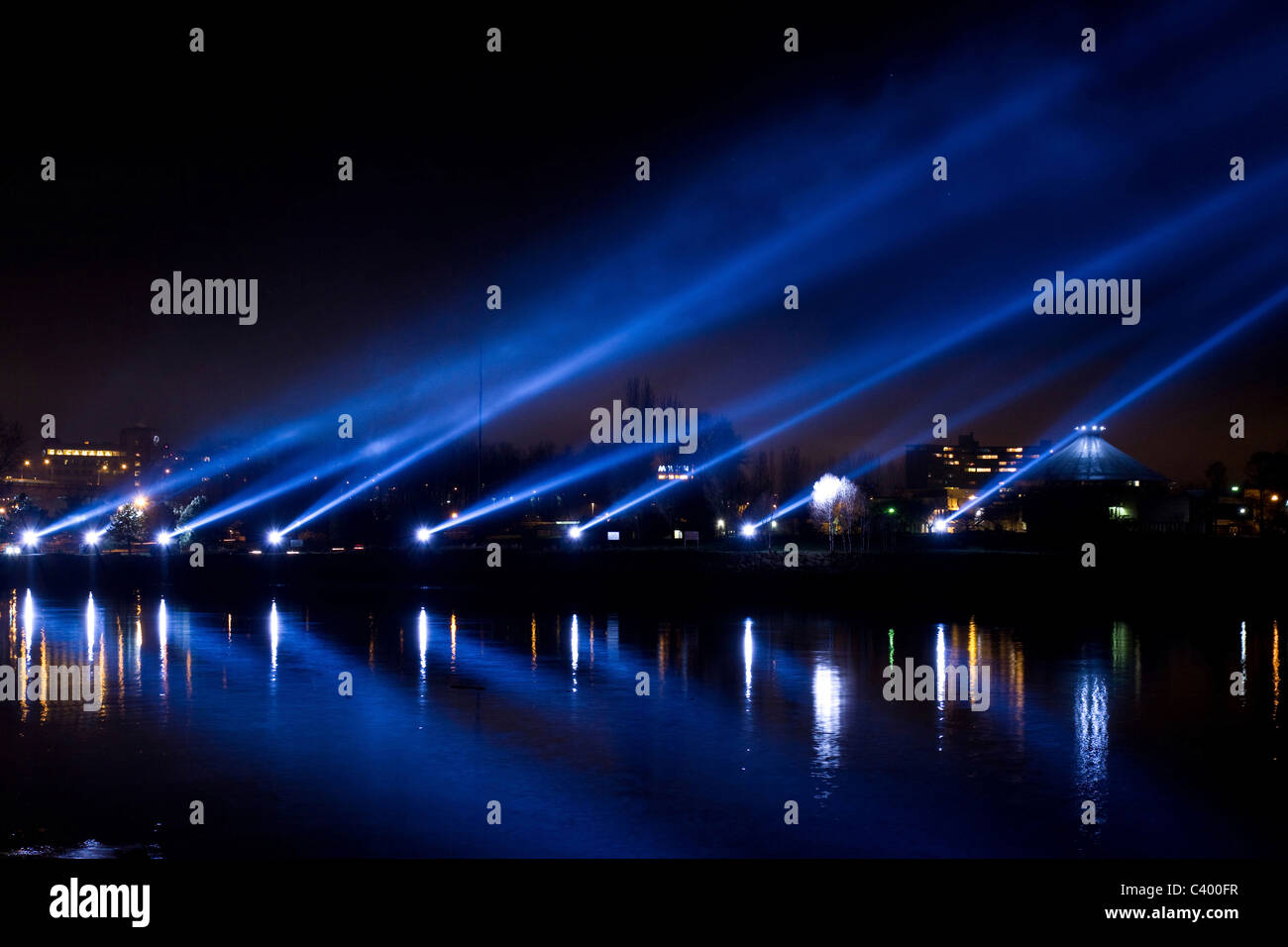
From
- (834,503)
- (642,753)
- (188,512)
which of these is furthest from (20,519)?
(642,753)

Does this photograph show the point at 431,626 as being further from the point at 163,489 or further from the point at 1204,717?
the point at 163,489

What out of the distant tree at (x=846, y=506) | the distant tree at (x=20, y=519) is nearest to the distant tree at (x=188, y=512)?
the distant tree at (x=20, y=519)

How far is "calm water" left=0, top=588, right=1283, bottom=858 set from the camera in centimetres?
978

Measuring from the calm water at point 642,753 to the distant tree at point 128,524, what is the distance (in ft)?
232

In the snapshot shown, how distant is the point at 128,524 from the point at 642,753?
3388 inches

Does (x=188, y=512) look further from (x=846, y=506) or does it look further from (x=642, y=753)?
(x=642, y=753)

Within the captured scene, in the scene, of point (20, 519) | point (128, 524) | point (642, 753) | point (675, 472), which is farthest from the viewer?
point (675, 472)

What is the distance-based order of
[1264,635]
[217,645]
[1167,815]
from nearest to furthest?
[1167,815], [217,645], [1264,635]

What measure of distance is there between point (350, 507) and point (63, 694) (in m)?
75.6

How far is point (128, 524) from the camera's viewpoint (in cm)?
9112

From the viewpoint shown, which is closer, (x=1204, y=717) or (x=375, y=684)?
(x=1204, y=717)

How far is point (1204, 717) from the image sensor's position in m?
15.6
